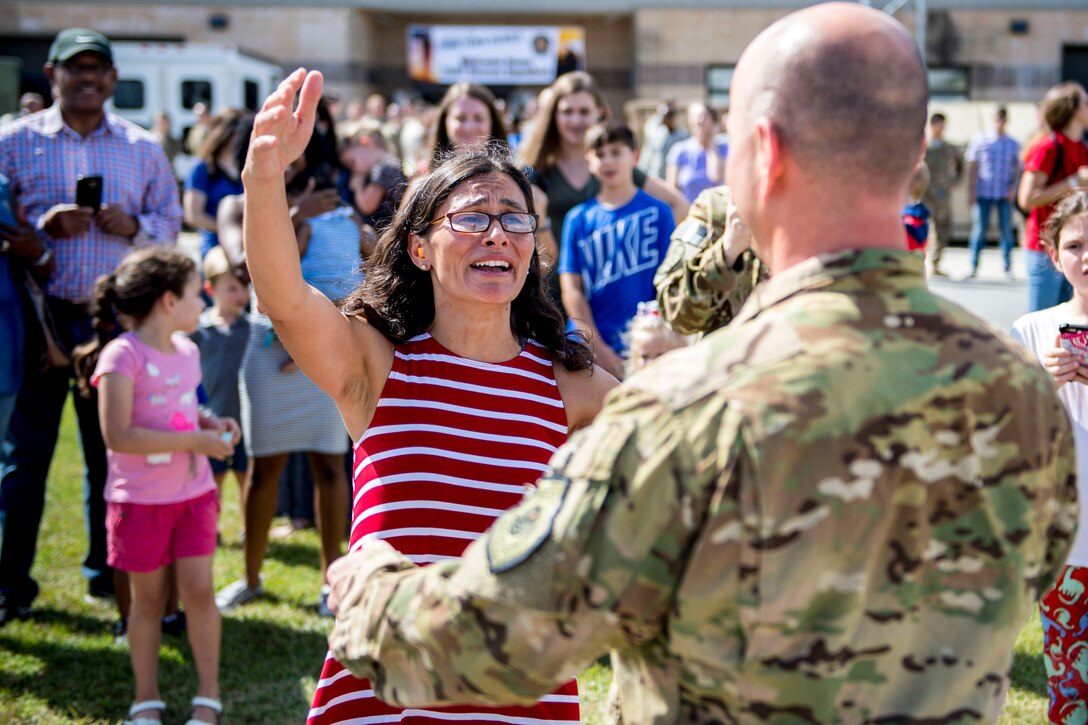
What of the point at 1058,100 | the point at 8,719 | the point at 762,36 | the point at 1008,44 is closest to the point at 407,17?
the point at 1008,44

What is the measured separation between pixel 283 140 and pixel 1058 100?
22.5 ft

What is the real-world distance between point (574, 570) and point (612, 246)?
4107 millimetres

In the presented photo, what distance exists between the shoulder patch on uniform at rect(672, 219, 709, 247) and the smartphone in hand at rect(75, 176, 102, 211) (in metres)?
2.93

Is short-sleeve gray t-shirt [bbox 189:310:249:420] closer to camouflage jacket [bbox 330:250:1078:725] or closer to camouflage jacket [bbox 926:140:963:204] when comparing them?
camouflage jacket [bbox 330:250:1078:725]

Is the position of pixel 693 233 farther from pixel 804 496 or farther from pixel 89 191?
pixel 89 191

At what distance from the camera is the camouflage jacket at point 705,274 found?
11.3 ft

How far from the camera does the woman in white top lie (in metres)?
3.51

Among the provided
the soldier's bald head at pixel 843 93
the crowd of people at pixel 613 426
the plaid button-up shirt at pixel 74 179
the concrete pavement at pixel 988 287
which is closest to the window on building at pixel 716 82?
the concrete pavement at pixel 988 287

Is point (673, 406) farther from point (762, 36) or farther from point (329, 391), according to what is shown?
point (329, 391)

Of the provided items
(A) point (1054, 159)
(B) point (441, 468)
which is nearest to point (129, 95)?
(A) point (1054, 159)

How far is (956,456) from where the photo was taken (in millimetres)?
1458

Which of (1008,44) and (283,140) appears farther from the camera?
(1008,44)

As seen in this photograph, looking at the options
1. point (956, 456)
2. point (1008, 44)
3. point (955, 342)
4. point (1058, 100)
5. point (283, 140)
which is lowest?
point (956, 456)

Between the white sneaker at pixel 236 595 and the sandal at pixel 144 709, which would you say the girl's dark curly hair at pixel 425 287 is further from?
the white sneaker at pixel 236 595
